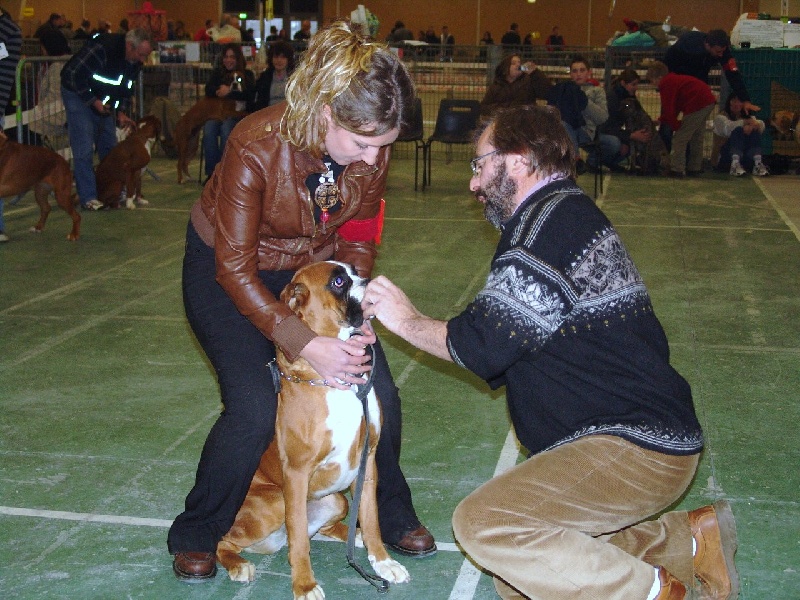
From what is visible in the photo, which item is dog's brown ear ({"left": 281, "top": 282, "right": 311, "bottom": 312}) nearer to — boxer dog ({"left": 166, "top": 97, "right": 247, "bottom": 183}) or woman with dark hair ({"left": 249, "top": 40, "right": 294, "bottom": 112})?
woman with dark hair ({"left": 249, "top": 40, "right": 294, "bottom": 112})

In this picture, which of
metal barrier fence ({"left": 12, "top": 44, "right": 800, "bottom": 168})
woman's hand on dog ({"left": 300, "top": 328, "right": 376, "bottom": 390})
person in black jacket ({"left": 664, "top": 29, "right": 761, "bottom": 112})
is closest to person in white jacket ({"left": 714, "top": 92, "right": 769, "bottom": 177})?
person in black jacket ({"left": 664, "top": 29, "right": 761, "bottom": 112})

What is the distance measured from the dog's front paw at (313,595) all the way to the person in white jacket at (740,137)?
1211 centimetres

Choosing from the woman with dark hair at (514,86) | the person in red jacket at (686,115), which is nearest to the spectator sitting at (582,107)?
the woman with dark hair at (514,86)

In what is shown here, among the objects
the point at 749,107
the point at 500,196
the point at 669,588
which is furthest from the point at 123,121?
the point at 669,588

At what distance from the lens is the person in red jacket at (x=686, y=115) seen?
1380cm

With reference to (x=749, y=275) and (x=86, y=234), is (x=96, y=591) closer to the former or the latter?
(x=749, y=275)

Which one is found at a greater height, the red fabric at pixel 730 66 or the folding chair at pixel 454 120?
the red fabric at pixel 730 66

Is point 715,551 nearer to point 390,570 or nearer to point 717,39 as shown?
point 390,570

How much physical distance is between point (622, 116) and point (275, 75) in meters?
4.99

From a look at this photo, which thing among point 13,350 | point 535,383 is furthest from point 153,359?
point 535,383

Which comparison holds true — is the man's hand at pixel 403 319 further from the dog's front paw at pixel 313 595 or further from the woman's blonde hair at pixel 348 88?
the dog's front paw at pixel 313 595

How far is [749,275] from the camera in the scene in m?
8.03

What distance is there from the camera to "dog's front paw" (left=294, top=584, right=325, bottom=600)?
126 inches

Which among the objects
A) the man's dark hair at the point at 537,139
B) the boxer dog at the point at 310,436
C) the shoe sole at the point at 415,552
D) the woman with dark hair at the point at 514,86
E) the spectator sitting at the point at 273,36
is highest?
the spectator sitting at the point at 273,36
